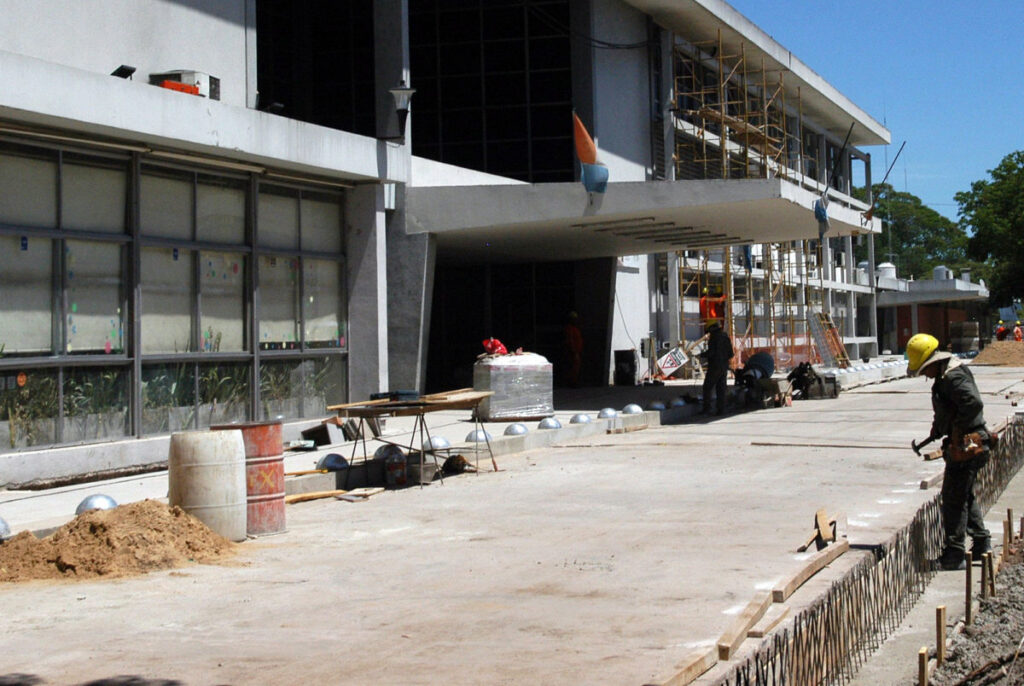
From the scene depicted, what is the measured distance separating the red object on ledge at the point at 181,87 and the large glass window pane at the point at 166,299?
2.16 metres

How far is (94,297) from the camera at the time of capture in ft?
47.0

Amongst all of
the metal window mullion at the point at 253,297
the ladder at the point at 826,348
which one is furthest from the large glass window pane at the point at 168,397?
the ladder at the point at 826,348

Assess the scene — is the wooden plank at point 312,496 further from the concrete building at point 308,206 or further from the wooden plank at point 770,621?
the wooden plank at point 770,621

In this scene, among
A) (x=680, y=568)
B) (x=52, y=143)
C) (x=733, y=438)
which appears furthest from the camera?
(x=733, y=438)

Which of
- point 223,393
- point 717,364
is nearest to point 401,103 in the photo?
point 223,393

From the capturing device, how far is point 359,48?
3153cm

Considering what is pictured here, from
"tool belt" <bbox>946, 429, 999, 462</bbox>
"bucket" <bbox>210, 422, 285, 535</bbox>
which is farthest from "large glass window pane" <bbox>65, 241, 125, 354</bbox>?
"tool belt" <bbox>946, 429, 999, 462</bbox>

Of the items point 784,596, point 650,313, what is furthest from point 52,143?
point 650,313

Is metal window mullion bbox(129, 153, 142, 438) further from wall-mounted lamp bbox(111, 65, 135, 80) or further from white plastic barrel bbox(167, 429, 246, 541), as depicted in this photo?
white plastic barrel bbox(167, 429, 246, 541)

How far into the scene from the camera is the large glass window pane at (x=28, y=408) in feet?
43.1

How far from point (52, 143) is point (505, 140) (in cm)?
1830

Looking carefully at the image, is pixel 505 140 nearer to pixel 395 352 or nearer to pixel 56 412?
pixel 395 352

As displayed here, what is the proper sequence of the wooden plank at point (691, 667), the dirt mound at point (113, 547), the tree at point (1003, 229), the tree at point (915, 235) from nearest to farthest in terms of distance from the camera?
the wooden plank at point (691, 667), the dirt mound at point (113, 547), the tree at point (1003, 229), the tree at point (915, 235)

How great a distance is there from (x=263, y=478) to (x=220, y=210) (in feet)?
24.3
